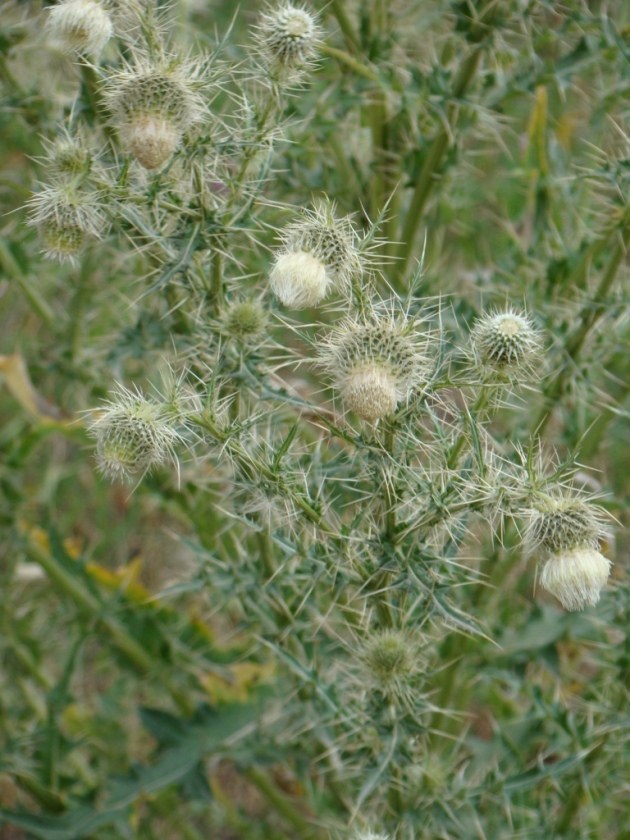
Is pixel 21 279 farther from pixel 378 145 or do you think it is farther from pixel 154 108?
pixel 154 108

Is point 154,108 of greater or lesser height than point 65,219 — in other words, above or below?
above

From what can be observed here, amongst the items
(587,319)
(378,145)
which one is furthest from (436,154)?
(587,319)

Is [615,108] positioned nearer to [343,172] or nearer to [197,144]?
[343,172]

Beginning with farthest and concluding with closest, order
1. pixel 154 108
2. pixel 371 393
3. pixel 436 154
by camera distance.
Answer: pixel 436 154 → pixel 154 108 → pixel 371 393

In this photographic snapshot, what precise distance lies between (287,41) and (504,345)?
0.53 m

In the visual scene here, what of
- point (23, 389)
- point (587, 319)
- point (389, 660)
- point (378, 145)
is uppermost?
point (378, 145)

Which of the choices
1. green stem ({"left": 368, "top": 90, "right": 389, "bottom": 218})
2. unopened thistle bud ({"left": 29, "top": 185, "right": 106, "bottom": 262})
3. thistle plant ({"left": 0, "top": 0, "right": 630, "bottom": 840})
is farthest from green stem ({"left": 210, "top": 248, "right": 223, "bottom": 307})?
green stem ({"left": 368, "top": 90, "right": 389, "bottom": 218})

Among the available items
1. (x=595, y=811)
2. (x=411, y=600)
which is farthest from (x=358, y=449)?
(x=595, y=811)

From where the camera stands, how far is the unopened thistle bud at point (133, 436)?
48.0 inches

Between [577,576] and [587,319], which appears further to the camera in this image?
[587,319]

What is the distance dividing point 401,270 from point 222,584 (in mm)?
886

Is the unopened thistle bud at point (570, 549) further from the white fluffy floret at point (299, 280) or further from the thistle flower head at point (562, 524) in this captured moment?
the white fluffy floret at point (299, 280)

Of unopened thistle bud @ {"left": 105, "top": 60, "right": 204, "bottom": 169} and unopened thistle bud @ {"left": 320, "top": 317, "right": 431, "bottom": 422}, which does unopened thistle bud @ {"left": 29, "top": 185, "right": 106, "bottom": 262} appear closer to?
unopened thistle bud @ {"left": 105, "top": 60, "right": 204, "bottom": 169}

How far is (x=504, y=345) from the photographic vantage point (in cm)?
126
